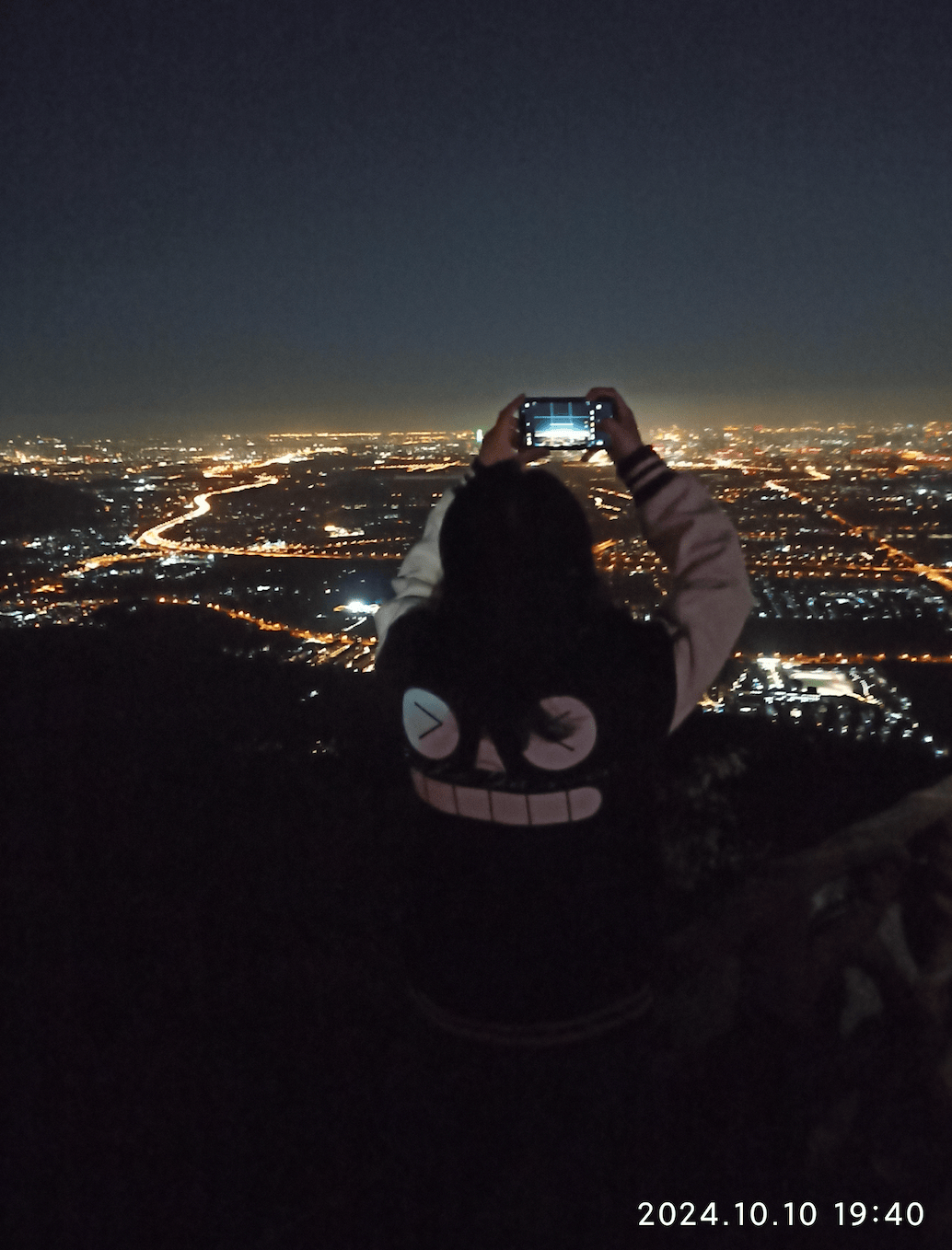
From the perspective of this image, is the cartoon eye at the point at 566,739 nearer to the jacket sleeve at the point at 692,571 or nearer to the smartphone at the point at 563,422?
the jacket sleeve at the point at 692,571

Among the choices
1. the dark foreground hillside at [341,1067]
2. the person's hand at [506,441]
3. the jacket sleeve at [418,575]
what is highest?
the person's hand at [506,441]

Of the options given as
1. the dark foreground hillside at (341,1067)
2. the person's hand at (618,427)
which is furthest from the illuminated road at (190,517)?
the person's hand at (618,427)

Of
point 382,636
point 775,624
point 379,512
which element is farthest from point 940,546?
point 382,636

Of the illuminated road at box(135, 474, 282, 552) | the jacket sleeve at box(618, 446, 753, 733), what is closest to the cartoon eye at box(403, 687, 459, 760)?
the jacket sleeve at box(618, 446, 753, 733)

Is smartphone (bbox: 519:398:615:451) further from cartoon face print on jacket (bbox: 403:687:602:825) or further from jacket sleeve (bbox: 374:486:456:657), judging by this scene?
cartoon face print on jacket (bbox: 403:687:602:825)

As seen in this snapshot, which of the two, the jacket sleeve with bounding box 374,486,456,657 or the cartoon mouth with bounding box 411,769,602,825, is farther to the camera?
the jacket sleeve with bounding box 374,486,456,657

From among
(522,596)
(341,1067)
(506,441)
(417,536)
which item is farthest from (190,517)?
(522,596)

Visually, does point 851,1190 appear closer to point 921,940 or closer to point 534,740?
point 921,940

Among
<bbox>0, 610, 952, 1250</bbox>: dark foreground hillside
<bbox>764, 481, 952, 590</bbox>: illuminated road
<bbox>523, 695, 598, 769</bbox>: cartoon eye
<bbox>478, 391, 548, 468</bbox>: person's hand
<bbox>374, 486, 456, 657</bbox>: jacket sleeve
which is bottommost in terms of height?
<bbox>764, 481, 952, 590</bbox>: illuminated road
